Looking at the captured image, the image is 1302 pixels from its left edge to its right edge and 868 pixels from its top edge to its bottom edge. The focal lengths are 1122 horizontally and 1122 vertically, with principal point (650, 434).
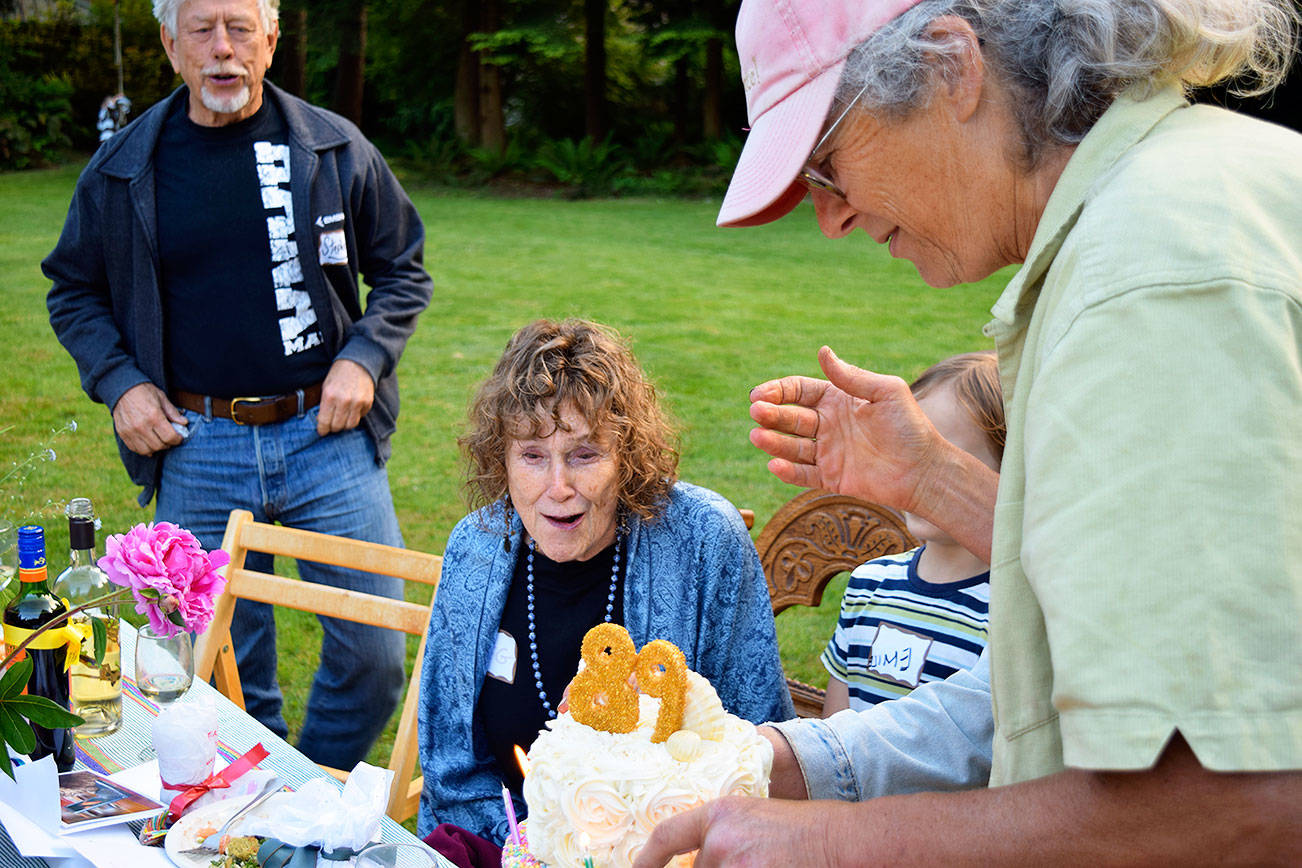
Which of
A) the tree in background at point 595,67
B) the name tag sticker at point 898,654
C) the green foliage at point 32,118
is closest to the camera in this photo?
the name tag sticker at point 898,654

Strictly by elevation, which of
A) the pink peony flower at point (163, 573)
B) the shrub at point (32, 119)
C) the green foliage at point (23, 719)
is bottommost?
the shrub at point (32, 119)

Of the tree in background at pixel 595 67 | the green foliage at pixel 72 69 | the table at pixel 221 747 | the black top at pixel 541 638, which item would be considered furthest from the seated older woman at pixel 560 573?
the green foliage at pixel 72 69

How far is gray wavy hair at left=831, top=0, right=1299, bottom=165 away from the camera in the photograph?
1.13 m

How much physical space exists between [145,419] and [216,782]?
178 cm

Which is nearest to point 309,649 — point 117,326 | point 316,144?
point 117,326

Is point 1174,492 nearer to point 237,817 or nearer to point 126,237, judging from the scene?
point 237,817

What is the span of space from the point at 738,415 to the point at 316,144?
438 cm

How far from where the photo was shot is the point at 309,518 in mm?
3475

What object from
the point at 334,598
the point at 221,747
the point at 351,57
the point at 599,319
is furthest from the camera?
the point at 351,57

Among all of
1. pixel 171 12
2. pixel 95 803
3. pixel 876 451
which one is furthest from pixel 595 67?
pixel 95 803

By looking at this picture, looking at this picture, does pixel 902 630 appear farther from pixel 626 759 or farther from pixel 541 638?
pixel 626 759

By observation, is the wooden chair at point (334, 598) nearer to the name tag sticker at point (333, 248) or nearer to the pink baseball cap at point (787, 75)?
the name tag sticker at point (333, 248)

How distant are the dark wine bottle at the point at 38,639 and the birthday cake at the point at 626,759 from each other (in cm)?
103

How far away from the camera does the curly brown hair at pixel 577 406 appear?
248 centimetres
